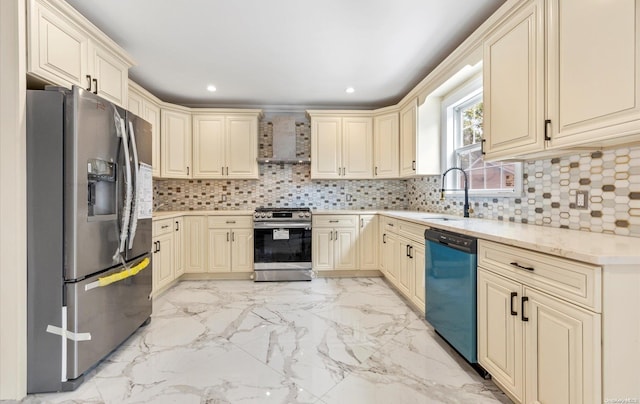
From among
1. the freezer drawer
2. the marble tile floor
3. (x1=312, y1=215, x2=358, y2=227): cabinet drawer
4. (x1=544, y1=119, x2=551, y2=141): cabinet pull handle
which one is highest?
(x1=544, y1=119, x2=551, y2=141): cabinet pull handle

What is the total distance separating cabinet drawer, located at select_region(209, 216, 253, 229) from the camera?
3689mm

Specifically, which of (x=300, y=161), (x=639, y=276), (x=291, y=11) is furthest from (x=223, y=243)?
(x=639, y=276)

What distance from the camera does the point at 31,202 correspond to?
1.55m

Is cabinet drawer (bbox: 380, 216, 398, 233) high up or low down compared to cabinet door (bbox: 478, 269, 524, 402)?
up

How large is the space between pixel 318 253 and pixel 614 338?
2951mm

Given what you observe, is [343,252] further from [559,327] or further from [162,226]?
[559,327]

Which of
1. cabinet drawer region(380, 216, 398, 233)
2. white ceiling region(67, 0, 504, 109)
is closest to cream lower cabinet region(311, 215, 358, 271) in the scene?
cabinet drawer region(380, 216, 398, 233)

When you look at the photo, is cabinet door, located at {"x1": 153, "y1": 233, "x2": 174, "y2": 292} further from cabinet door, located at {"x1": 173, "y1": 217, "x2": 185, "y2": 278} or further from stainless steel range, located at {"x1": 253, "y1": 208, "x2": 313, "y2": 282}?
stainless steel range, located at {"x1": 253, "y1": 208, "x2": 313, "y2": 282}

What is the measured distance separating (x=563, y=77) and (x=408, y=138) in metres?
2.09

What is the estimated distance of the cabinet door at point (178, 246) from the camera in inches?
134

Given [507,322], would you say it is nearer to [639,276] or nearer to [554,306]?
[554,306]

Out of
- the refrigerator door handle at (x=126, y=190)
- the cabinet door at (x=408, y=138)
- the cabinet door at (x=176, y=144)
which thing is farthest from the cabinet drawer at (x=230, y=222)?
the cabinet door at (x=408, y=138)

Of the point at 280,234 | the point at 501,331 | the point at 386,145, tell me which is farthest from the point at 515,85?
the point at 280,234

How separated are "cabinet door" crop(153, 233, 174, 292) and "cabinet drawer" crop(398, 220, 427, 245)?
2560mm
